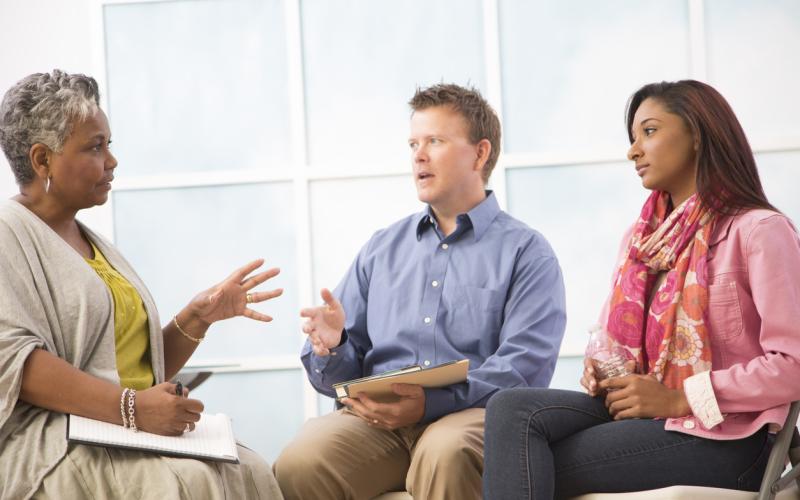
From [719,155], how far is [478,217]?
79 centimetres

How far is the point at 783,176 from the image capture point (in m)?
4.20

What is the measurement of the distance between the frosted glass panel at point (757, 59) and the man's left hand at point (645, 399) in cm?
232

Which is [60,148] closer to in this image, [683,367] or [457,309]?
[457,309]

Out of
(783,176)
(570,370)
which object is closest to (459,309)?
(570,370)

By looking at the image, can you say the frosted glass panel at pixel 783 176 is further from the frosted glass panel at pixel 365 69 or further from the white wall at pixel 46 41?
the white wall at pixel 46 41

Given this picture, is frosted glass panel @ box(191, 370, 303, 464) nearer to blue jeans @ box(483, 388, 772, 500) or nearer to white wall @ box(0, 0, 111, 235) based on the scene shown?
white wall @ box(0, 0, 111, 235)

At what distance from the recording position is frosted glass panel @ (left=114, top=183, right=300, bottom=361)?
4430 mm

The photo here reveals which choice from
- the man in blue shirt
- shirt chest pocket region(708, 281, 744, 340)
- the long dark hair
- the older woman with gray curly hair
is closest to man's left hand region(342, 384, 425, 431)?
the man in blue shirt

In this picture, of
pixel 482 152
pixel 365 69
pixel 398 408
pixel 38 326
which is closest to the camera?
pixel 38 326

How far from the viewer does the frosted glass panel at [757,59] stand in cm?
421

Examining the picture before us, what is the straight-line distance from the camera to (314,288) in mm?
4406

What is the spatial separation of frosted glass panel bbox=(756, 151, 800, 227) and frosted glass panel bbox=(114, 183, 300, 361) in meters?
2.12

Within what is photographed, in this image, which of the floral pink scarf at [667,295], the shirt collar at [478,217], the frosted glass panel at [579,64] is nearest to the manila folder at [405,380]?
the floral pink scarf at [667,295]

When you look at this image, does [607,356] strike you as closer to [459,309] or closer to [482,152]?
[459,309]
